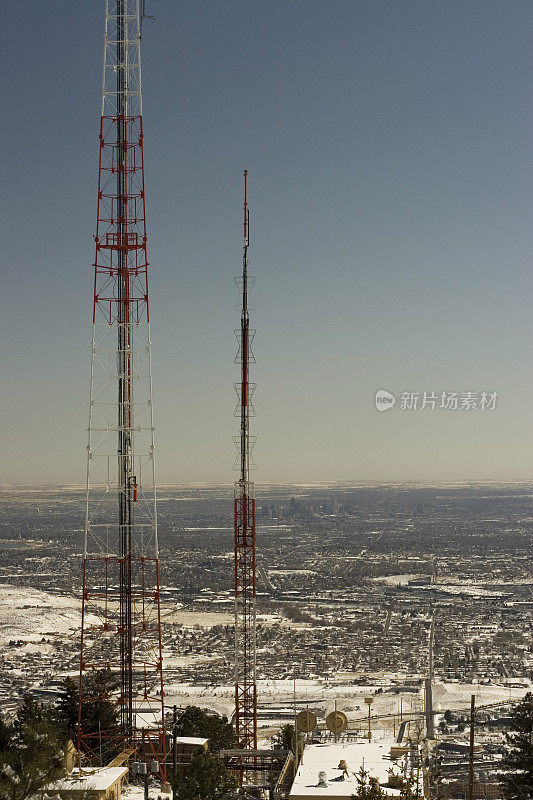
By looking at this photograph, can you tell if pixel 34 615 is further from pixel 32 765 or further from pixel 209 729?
pixel 32 765

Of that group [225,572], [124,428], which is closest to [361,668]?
[124,428]

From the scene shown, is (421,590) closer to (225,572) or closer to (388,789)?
(225,572)

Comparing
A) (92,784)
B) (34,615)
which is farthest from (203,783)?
(34,615)

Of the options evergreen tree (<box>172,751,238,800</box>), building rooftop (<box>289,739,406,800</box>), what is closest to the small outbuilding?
evergreen tree (<box>172,751,238,800</box>)

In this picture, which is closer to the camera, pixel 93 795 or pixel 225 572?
pixel 93 795

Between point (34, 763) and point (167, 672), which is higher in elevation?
point (34, 763)

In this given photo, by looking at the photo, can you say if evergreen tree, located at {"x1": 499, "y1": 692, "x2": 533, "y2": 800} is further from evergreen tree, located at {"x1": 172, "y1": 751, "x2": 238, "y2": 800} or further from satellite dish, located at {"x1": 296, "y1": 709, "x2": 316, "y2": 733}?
evergreen tree, located at {"x1": 172, "y1": 751, "x2": 238, "y2": 800}
